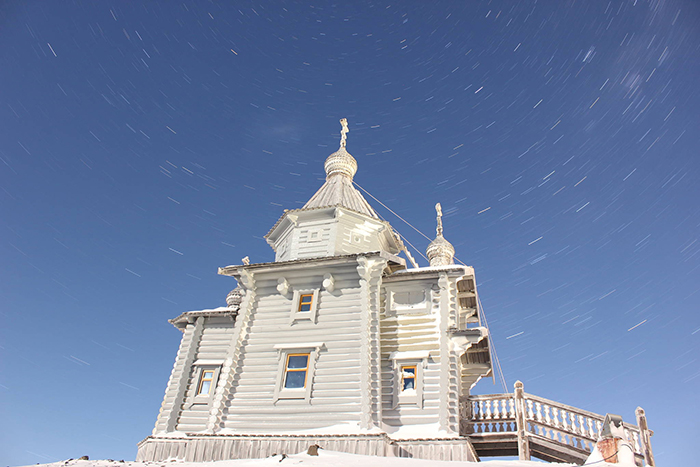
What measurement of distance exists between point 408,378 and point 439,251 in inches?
586

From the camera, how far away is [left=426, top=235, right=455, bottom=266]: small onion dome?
3041 cm

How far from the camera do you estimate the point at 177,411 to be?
728 inches

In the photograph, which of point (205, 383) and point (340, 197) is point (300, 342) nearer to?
point (205, 383)

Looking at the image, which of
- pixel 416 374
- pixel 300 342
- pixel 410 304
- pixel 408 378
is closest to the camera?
pixel 416 374

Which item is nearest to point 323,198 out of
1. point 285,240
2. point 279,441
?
point 285,240

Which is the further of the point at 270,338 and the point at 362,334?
the point at 270,338

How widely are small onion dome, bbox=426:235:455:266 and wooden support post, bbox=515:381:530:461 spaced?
47.0 ft

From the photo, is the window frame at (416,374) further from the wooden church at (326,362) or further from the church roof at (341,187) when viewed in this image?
the church roof at (341,187)

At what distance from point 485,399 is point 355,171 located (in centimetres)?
1403

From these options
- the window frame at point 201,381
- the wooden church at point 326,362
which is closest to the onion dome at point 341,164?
the wooden church at point 326,362

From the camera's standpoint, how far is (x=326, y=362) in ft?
56.6

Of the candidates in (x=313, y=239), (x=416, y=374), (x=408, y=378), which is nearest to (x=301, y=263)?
(x=313, y=239)

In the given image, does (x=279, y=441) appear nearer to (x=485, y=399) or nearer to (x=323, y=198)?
(x=485, y=399)

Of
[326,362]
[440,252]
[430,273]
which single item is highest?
[440,252]
